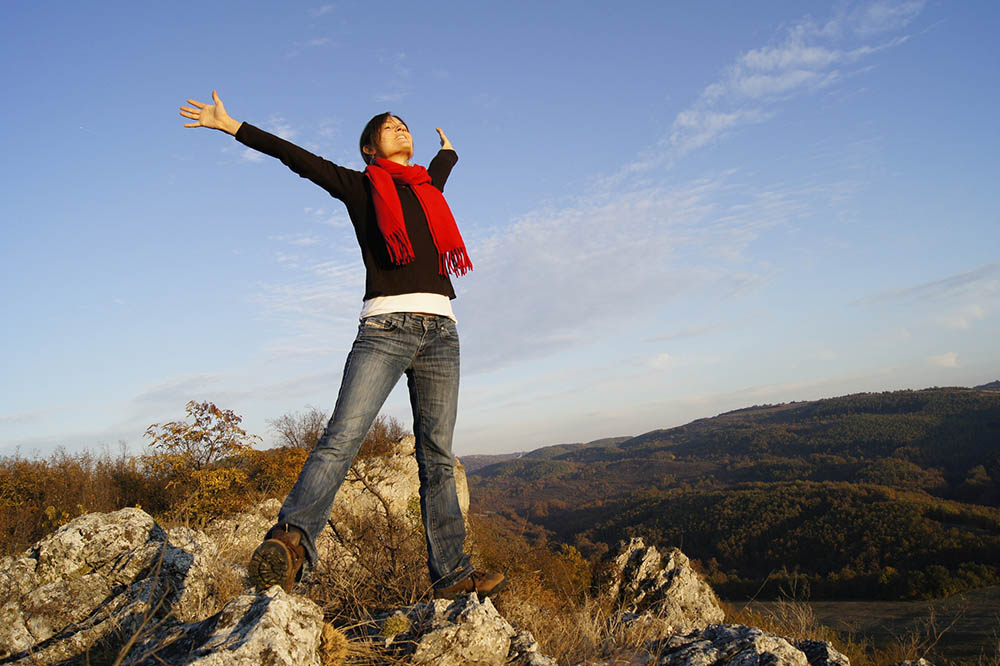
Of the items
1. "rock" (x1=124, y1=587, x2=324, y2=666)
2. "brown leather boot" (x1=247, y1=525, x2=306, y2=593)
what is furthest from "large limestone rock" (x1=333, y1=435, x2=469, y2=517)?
"rock" (x1=124, y1=587, x2=324, y2=666)

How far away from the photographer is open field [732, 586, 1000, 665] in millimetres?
10459

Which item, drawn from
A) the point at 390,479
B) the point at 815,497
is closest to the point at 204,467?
the point at 390,479

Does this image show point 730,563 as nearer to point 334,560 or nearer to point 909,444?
point 334,560

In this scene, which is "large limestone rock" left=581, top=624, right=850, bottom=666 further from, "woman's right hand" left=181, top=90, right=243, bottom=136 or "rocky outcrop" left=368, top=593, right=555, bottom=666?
"woman's right hand" left=181, top=90, right=243, bottom=136

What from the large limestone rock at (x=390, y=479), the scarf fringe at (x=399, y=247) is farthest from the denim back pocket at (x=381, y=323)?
the large limestone rock at (x=390, y=479)

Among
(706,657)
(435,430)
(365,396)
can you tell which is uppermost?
(365,396)

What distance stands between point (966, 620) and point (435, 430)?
1776cm

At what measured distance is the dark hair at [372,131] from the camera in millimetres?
3136

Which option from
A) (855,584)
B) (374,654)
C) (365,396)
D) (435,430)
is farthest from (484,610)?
(855,584)

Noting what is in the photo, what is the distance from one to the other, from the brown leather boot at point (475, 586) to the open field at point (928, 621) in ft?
29.0

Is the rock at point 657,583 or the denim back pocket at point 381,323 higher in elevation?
→ the denim back pocket at point 381,323

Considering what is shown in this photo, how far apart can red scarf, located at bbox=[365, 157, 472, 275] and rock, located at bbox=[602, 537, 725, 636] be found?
216 inches

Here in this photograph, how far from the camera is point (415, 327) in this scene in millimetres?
2717

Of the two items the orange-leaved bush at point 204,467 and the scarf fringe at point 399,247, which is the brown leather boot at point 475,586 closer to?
the scarf fringe at point 399,247
